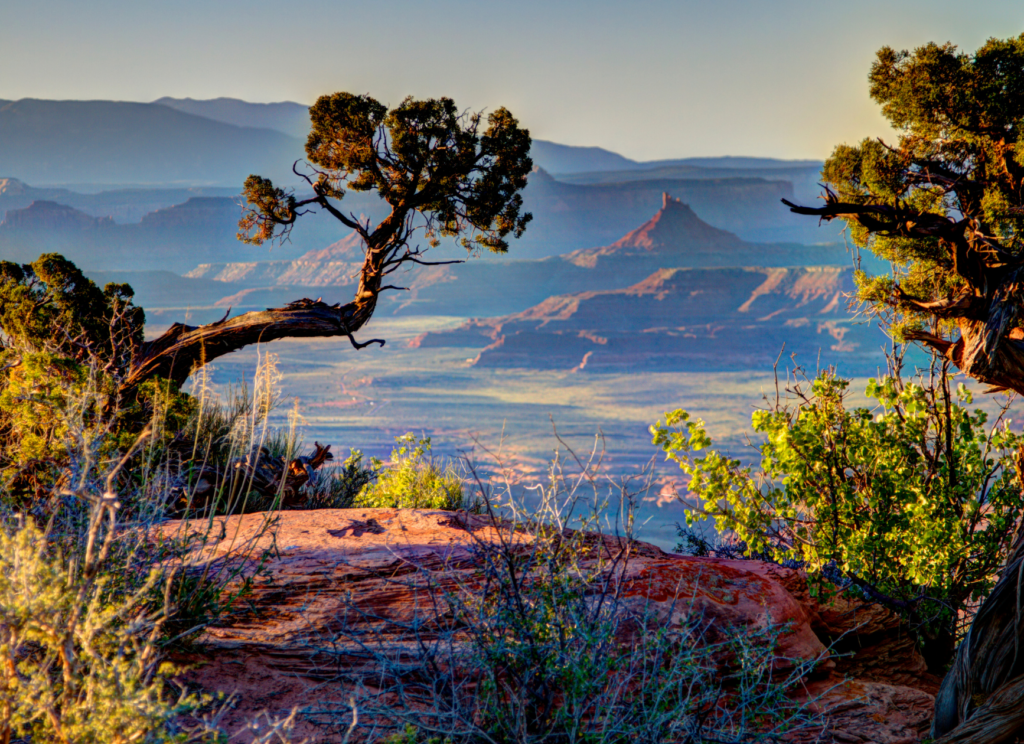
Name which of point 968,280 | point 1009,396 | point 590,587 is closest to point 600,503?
point 590,587

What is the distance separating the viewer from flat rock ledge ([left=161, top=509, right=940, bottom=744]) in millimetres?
3578

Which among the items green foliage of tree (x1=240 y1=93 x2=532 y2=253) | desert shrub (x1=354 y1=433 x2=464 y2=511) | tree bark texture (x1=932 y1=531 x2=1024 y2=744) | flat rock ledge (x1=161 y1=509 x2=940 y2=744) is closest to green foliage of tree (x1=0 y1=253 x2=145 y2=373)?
green foliage of tree (x1=240 y1=93 x2=532 y2=253)

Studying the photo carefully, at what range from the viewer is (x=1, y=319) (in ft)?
25.6

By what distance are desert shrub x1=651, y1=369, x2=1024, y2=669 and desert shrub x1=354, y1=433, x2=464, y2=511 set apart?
3606 mm

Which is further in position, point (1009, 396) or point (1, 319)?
point (1, 319)

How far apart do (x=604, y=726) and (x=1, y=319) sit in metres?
7.77

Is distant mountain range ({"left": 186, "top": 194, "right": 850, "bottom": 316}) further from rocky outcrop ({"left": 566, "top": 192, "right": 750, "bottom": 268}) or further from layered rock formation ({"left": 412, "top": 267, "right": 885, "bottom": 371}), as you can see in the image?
layered rock formation ({"left": 412, "top": 267, "right": 885, "bottom": 371})

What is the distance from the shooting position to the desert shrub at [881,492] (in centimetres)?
493

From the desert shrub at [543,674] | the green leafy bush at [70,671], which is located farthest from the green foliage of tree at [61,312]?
the desert shrub at [543,674]

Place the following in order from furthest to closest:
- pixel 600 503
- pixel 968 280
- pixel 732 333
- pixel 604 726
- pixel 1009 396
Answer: pixel 732 333
pixel 1009 396
pixel 968 280
pixel 600 503
pixel 604 726

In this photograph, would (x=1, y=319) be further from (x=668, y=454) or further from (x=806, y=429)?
(x=806, y=429)

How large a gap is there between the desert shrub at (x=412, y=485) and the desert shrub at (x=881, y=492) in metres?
3.61

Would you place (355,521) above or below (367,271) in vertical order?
below

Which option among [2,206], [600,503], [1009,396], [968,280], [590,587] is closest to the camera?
[600,503]
